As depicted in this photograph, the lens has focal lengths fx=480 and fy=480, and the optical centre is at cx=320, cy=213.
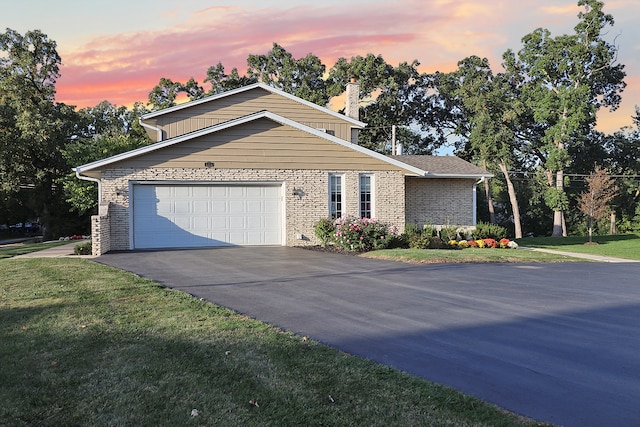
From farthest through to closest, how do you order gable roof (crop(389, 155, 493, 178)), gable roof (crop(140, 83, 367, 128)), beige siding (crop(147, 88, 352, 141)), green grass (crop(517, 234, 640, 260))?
beige siding (crop(147, 88, 352, 141)), gable roof (crop(389, 155, 493, 178)), gable roof (crop(140, 83, 367, 128)), green grass (crop(517, 234, 640, 260))

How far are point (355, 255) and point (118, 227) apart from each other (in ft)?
26.0

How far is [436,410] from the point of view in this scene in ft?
11.6

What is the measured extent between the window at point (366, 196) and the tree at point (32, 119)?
2501 centimetres

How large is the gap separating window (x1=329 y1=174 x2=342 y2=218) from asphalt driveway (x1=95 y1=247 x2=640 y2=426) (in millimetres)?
5813

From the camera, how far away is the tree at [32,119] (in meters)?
32.6

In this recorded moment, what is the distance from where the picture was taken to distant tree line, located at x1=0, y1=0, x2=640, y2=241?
3406 centimetres

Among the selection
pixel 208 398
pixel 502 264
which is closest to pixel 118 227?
pixel 502 264

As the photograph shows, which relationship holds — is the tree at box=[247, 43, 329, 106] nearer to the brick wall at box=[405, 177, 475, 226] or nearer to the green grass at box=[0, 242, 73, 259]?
the brick wall at box=[405, 177, 475, 226]

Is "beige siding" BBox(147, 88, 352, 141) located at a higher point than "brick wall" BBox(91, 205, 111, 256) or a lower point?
higher

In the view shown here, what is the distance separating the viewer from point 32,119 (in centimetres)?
3203

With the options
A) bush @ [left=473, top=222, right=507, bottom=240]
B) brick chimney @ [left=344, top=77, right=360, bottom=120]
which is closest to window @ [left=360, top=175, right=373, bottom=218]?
bush @ [left=473, top=222, right=507, bottom=240]

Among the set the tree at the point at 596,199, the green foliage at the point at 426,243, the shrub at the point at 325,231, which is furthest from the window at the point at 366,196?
the tree at the point at 596,199

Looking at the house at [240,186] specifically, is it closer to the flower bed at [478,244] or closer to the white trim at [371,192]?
the white trim at [371,192]

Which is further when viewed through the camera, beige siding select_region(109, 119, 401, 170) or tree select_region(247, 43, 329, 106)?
tree select_region(247, 43, 329, 106)
